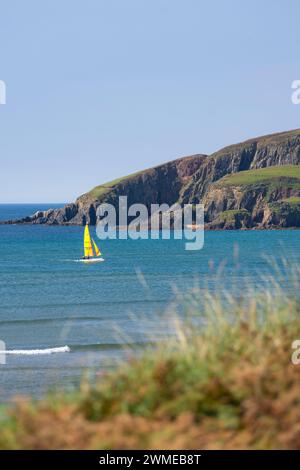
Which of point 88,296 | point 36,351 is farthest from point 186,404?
point 88,296

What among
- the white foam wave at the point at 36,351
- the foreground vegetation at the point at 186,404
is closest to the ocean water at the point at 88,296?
the white foam wave at the point at 36,351

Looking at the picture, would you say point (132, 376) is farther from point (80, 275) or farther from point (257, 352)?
point (80, 275)

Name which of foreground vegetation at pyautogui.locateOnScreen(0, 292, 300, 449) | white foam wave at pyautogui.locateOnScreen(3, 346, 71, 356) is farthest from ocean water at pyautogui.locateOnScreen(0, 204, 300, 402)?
foreground vegetation at pyautogui.locateOnScreen(0, 292, 300, 449)

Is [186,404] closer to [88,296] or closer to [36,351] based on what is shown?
[36,351]

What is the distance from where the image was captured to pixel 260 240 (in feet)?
513

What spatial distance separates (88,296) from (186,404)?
5913 cm

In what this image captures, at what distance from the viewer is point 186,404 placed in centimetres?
632

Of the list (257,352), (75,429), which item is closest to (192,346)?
(257,352)

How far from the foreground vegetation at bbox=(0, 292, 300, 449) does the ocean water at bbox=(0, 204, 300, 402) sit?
64 centimetres

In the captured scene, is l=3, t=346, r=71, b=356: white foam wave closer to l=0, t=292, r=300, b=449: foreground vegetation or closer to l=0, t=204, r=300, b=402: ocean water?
l=0, t=204, r=300, b=402: ocean water

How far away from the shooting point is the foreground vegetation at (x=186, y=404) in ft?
19.0

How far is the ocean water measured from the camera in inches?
1048

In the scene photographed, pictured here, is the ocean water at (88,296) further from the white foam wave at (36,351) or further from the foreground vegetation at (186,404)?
the foreground vegetation at (186,404)

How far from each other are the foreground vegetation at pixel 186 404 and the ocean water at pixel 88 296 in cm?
64
